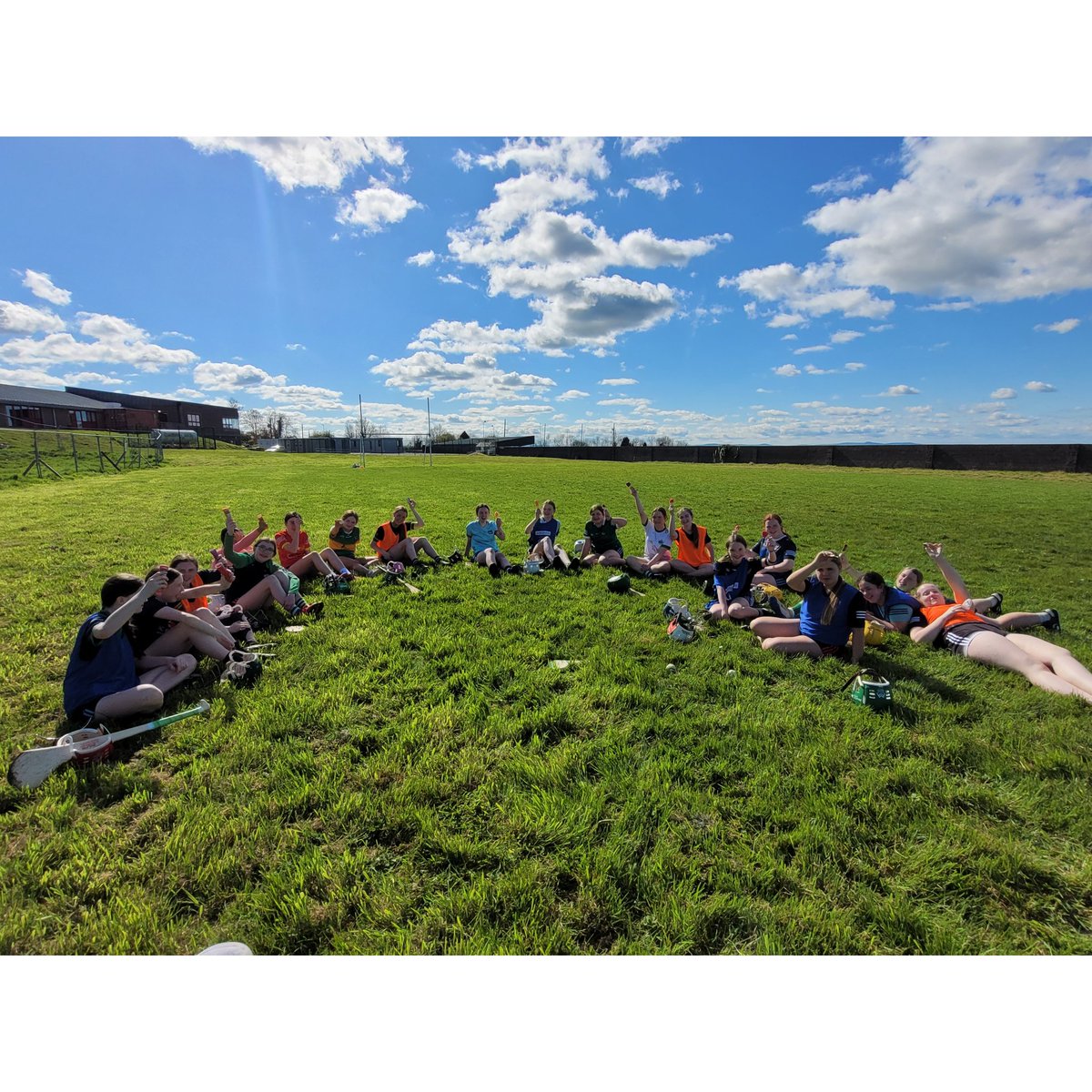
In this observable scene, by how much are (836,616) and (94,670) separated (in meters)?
6.87

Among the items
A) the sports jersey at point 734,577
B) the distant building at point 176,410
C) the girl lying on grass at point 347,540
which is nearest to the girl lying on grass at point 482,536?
the girl lying on grass at point 347,540

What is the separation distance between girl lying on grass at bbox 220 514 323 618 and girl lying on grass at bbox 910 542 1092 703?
7464 millimetres

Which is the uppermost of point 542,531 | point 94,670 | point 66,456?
point 66,456

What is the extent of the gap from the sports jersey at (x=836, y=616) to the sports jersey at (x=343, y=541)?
22.6 feet

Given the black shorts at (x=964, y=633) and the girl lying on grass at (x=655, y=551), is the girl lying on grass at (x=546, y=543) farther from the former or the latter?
the black shorts at (x=964, y=633)

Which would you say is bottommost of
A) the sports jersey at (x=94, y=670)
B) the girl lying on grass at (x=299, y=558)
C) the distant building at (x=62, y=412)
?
the sports jersey at (x=94, y=670)

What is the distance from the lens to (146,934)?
2262mm

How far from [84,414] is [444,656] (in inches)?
3410

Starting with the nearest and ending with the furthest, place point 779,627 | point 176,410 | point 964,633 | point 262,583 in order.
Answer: point 964,633, point 779,627, point 262,583, point 176,410

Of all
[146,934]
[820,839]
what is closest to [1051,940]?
[820,839]

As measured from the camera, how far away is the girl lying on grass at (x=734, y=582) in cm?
628

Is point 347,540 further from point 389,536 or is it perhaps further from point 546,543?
point 546,543

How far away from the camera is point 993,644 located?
201 inches

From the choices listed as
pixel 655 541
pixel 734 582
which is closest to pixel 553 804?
pixel 734 582
